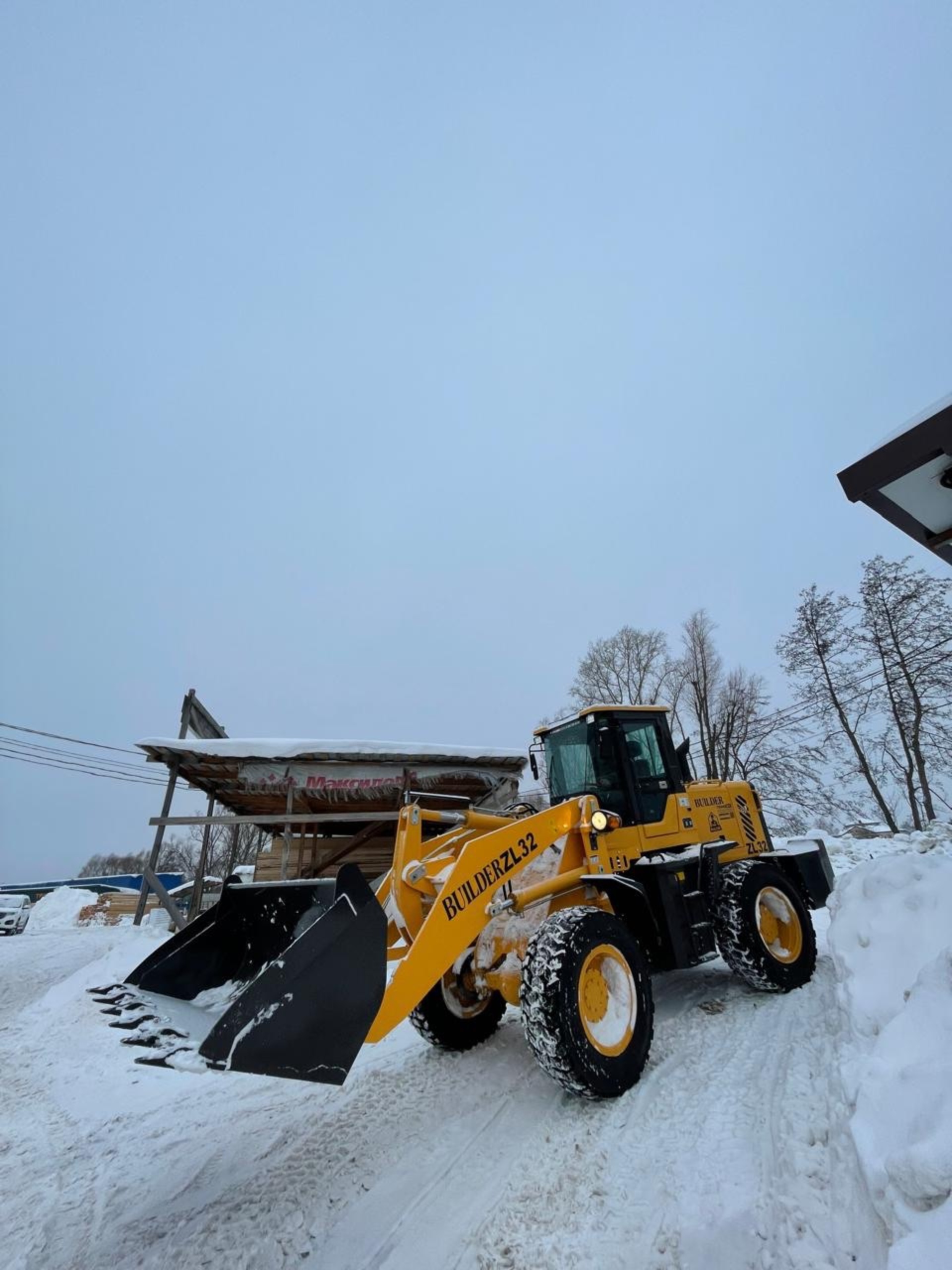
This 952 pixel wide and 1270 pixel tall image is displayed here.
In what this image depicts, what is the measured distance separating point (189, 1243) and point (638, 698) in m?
26.9

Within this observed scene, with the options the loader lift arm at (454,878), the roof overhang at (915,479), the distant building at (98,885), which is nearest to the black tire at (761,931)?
the loader lift arm at (454,878)

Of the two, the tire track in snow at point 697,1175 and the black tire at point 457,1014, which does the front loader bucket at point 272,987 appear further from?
the black tire at point 457,1014

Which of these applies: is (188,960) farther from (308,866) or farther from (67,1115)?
(308,866)

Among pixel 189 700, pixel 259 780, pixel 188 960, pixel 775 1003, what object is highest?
pixel 189 700

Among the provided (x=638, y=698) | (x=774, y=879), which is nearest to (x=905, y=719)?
(x=638, y=698)

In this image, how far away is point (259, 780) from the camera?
10062mm

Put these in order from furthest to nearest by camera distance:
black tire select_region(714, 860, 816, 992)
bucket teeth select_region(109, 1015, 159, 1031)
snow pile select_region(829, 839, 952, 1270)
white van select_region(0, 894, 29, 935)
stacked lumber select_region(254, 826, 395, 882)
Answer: white van select_region(0, 894, 29, 935), stacked lumber select_region(254, 826, 395, 882), black tire select_region(714, 860, 816, 992), bucket teeth select_region(109, 1015, 159, 1031), snow pile select_region(829, 839, 952, 1270)

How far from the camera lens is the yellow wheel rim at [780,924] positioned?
18.0 ft

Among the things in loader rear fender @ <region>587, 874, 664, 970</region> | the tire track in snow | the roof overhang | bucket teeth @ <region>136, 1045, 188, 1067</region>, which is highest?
the roof overhang

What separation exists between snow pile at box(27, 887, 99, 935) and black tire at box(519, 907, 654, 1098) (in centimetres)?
1923

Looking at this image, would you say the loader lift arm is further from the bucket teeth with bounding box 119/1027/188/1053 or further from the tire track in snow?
the tire track in snow

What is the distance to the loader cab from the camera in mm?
5441

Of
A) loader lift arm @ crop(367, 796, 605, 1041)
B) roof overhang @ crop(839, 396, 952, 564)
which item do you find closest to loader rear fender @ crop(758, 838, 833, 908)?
loader lift arm @ crop(367, 796, 605, 1041)

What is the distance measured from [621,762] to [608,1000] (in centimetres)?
205
